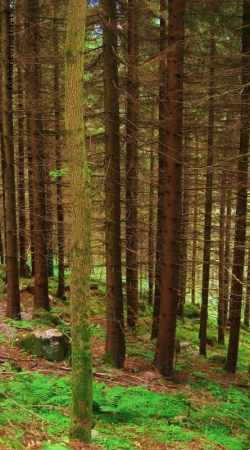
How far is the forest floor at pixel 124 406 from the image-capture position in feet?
16.9

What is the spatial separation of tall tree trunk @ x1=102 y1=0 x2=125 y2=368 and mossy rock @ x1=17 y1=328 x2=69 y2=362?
47.3 inches

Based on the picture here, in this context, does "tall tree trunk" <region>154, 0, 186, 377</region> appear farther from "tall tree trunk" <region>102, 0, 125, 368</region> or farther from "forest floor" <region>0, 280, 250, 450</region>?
"tall tree trunk" <region>102, 0, 125, 368</region>

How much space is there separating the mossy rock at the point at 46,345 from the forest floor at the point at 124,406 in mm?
215

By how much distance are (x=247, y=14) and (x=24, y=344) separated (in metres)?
10.5

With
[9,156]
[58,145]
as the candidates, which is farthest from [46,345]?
[58,145]

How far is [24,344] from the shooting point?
9.11 meters

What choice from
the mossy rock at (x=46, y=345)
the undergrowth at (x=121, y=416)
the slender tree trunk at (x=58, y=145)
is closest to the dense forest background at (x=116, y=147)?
the undergrowth at (x=121, y=416)

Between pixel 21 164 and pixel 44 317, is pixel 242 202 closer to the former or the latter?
pixel 44 317

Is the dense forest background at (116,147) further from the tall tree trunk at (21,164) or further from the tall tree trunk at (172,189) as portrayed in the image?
the tall tree trunk at (21,164)

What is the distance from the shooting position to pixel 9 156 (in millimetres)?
10922

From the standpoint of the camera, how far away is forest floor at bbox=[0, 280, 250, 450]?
514 centimetres

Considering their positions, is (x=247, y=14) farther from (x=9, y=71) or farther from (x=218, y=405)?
(x=218, y=405)

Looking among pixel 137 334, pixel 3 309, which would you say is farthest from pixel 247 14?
pixel 3 309

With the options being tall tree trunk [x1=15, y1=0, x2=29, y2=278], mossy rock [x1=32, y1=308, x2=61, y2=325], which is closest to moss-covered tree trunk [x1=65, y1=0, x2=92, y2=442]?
mossy rock [x1=32, y1=308, x2=61, y2=325]
